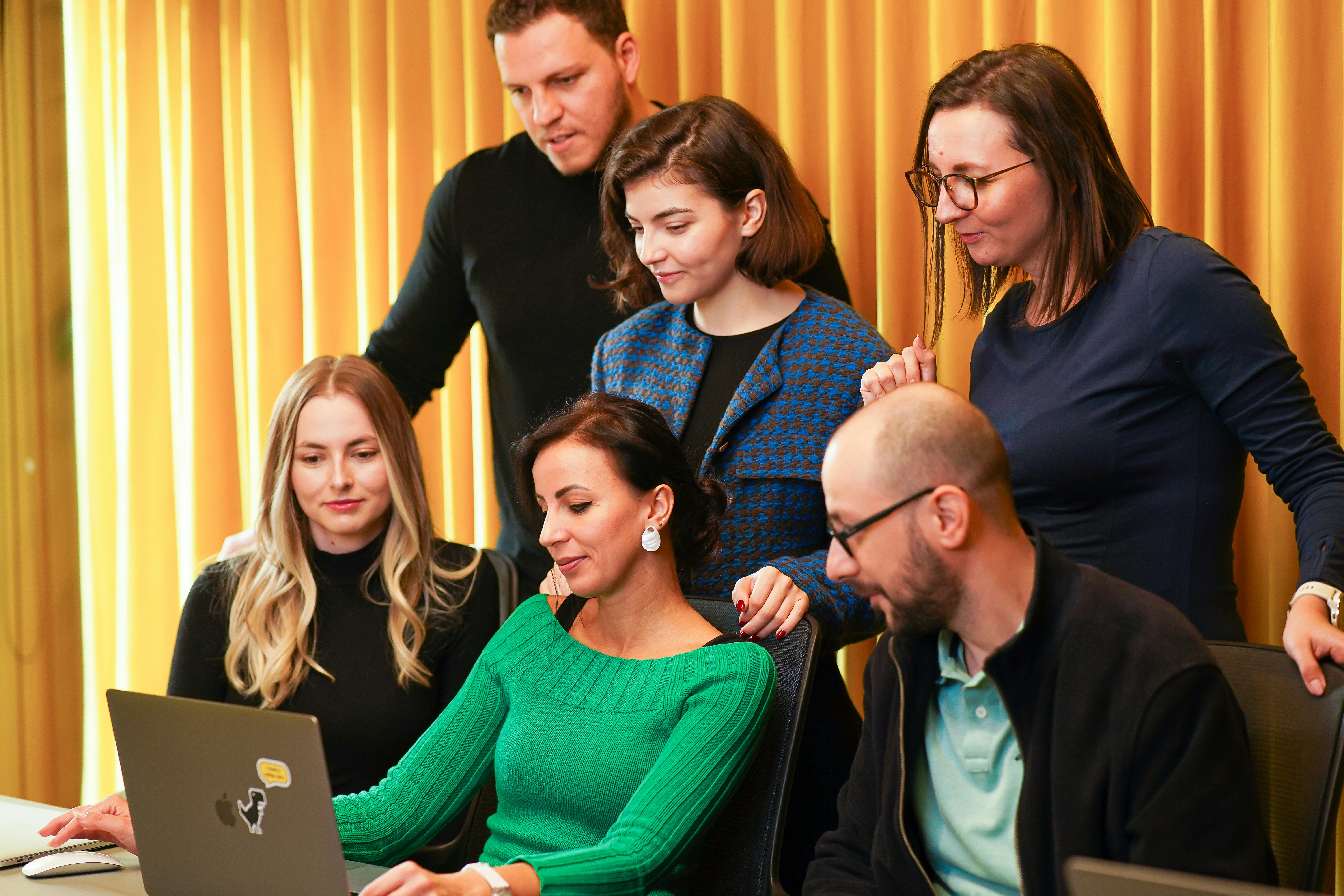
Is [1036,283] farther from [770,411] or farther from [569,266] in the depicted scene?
[569,266]

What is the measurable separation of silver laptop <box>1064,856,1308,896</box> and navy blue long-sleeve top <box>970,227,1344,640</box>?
899 mm

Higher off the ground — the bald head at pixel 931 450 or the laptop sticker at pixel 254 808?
the bald head at pixel 931 450

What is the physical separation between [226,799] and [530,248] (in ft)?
5.11

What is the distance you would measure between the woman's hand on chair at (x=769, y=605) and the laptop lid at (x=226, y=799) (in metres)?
0.70

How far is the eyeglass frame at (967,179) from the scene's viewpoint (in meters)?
1.75

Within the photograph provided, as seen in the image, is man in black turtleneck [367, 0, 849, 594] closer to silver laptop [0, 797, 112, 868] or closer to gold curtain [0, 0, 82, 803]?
silver laptop [0, 797, 112, 868]

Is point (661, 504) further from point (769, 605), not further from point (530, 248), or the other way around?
point (530, 248)

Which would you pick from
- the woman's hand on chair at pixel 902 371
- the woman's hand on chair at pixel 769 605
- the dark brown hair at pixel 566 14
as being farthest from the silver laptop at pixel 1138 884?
the dark brown hair at pixel 566 14

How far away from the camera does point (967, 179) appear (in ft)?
5.80

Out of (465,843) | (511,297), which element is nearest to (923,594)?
(465,843)

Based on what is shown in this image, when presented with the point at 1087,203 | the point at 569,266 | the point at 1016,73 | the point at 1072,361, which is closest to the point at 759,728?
the point at 1072,361

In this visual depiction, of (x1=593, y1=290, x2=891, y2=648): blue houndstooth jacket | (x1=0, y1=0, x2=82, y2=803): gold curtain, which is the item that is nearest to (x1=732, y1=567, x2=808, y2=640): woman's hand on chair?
(x1=593, y1=290, x2=891, y2=648): blue houndstooth jacket

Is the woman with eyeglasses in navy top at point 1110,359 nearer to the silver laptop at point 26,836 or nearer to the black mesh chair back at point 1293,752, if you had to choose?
the black mesh chair back at point 1293,752

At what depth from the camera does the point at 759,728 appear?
65.3 inches
